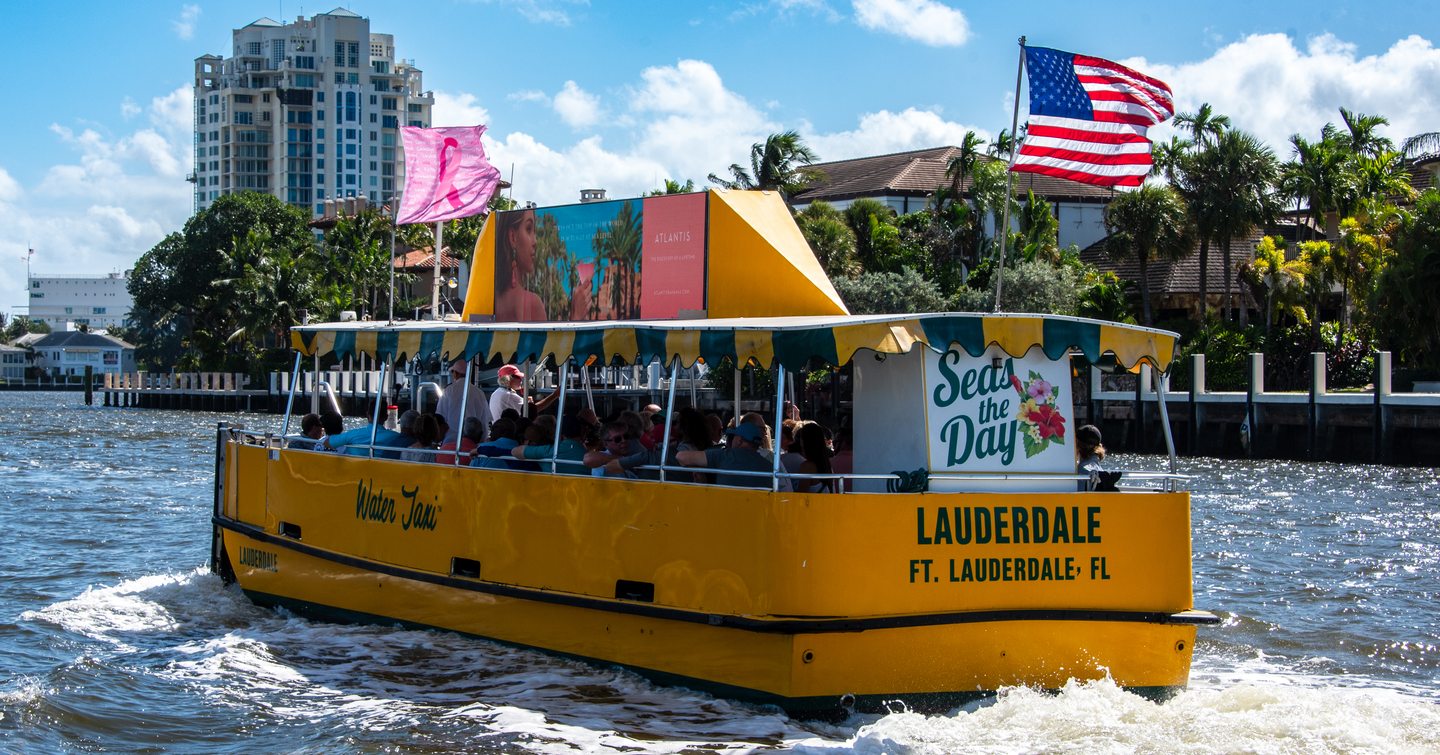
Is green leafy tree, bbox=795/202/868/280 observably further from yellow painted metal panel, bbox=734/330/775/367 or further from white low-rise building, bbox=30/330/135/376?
white low-rise building, bbox=30/330/135/376

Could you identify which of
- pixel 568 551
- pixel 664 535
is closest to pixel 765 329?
pixel 664 535

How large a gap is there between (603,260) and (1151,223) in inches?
1603

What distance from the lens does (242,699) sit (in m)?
11.4

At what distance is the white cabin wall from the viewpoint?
34.2 ft

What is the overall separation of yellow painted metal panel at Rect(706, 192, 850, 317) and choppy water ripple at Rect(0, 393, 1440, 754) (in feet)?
9.86

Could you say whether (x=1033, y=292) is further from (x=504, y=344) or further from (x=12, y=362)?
(x=12, y=362)

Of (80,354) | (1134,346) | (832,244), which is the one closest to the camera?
(1134,346)

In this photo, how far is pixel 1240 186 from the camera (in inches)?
1950

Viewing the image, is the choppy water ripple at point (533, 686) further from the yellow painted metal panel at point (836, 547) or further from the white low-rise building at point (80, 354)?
the white low-rise building at point (80, 354)

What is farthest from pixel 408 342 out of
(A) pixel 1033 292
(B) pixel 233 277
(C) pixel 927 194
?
(B) pixel 233 277

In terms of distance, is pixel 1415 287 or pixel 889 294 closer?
pixel 1415 287

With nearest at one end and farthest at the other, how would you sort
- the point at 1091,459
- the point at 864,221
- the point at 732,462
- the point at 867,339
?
1. the point at 867,339
2. the point at 732,462
3. the point at 1091,459
4. the point at 864,221

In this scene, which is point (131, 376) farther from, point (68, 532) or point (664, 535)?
point (664, 535)

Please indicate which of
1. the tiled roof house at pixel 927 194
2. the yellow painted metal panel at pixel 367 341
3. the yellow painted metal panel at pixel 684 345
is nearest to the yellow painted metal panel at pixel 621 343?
the yellow painted metal panel at pixel 684 345
